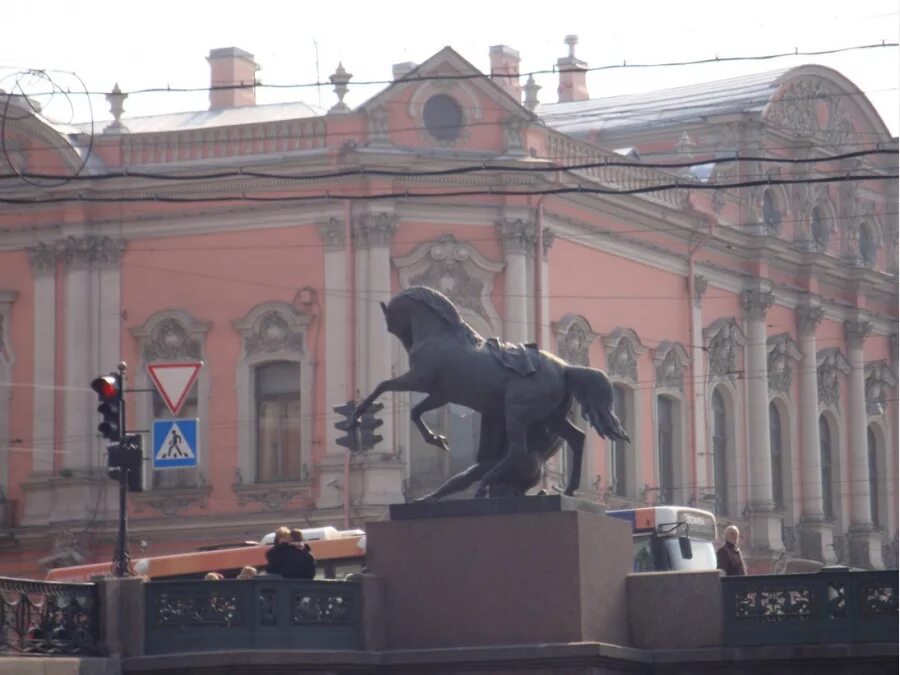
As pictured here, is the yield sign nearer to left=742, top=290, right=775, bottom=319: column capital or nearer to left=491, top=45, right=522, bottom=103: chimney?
left=491, top=45, right=522, bottom=103: chimney

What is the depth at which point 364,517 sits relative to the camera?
111 ft

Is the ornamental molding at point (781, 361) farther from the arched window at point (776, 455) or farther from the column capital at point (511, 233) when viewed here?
the column capital at point (511, 233)

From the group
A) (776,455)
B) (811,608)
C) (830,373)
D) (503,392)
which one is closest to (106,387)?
(503,392)

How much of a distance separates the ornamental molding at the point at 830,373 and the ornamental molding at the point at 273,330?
38.5 ft

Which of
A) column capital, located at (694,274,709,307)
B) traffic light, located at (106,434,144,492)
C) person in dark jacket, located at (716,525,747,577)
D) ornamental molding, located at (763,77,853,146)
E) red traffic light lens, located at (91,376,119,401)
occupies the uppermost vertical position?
ornamental molding, located at (763,77,853,146)

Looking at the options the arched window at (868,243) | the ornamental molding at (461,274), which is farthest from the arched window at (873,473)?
the ornamental molding at (461,274)

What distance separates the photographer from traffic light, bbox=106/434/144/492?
66.3 feet

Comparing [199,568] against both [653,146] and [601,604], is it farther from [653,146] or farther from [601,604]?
[653,146]

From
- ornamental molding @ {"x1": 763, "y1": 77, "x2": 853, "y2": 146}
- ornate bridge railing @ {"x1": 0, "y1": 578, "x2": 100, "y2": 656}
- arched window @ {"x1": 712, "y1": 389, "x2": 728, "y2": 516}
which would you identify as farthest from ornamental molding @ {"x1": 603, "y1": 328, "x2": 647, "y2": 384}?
ornate bridge railing @ {"x1": 0, "y1": 578, "x2": 100, "y2": 656}

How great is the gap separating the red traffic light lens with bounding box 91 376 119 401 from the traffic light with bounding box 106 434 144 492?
0.38 m

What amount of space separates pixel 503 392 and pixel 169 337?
18.8m

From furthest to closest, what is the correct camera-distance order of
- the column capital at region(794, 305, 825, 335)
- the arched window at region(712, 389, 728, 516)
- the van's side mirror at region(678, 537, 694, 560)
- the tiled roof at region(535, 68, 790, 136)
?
the column capital at region(794, 305, 825, 335)
the tiled roof at region(535, 68, 790, 136)
the arched window at region(712, 389, 728, 516)
the van's side mirror at region(678, 537, 694, 560)

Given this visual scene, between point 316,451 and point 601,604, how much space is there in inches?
710

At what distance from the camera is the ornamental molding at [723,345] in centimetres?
4038
